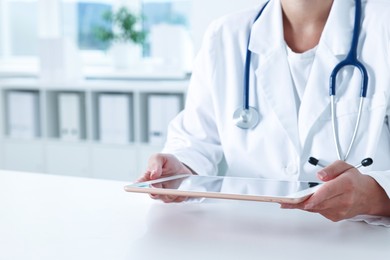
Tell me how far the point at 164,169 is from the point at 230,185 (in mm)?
201

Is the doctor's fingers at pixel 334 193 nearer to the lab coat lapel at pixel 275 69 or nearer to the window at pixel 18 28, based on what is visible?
the lab coat lapel at pixel 275 69

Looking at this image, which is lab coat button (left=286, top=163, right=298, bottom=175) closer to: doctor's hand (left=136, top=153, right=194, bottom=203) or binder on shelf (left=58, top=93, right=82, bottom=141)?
doctor's hand (left=136, top=153, right=194, bottom=203)

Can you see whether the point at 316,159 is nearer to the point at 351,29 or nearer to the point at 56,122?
the point at 351,29

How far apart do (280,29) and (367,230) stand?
576mm

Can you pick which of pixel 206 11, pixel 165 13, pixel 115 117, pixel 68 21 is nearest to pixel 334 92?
pixel 206 11

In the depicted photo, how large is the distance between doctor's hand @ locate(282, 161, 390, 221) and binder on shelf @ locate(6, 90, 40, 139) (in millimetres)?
2389

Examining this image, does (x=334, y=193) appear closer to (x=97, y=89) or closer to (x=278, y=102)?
(x=278, y=102)

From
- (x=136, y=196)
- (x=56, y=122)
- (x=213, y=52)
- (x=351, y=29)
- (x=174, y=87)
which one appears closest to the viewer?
(x=136, y=196)

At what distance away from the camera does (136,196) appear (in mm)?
1174

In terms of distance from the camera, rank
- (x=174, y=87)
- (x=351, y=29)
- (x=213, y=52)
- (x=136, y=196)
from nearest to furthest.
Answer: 1. (x=136, y=196)
2. (x=351, y=29)
3. (x=213, y=52)
4. (x=174, y=87)

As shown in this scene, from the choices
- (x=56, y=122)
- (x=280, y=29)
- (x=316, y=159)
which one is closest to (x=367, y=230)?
(x=316, y=159)

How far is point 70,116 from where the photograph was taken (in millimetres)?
2961

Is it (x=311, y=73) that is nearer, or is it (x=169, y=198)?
(x=169, y=198)

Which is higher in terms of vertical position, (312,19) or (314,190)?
(312,19)
